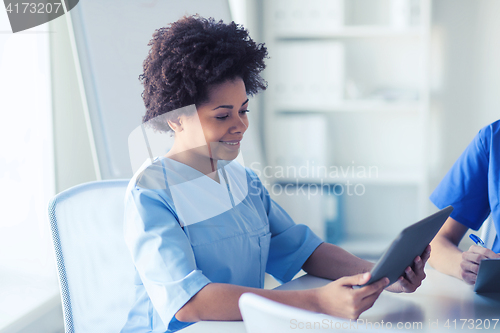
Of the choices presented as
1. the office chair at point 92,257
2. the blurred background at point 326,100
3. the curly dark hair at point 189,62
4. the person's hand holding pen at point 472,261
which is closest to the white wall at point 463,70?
the blurred background at point 326,100

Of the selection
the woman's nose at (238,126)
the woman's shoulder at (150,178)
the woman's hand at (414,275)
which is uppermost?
the woman's nose at (238,126)

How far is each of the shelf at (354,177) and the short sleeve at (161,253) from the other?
5.15 feet

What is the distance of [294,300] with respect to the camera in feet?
2.38

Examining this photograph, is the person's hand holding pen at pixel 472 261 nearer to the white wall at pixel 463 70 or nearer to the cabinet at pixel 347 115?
the cabinet at pixel 347 115

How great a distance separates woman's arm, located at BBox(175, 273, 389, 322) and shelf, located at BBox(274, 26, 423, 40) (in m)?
1.74

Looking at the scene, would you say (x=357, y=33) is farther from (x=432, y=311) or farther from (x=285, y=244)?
(x=432, y=311)

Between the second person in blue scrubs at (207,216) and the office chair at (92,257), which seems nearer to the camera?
the second person in blue scrubs at (207,216)

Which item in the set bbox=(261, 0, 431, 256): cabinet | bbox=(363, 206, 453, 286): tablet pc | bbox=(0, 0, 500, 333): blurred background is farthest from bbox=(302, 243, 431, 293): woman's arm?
bbox=(261, 0, 431, 256): cabinet

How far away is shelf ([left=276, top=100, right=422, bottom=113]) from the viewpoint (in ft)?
7.00

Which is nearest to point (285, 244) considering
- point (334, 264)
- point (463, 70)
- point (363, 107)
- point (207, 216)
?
point (334, 264)

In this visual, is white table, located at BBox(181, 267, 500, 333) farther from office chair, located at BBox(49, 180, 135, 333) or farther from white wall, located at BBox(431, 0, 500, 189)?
white wall, located at BBox(431, 0, 500, 189)

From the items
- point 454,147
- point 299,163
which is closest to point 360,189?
point 299,163

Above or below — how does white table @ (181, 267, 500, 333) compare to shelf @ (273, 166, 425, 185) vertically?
above

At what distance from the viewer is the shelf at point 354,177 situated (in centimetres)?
221
